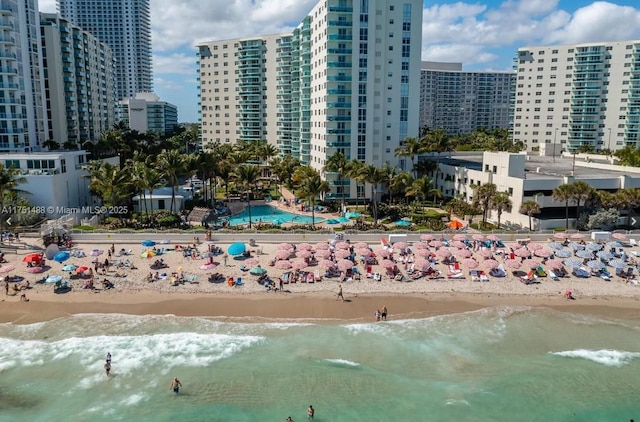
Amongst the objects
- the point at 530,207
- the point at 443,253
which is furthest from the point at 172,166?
the point at 530,207

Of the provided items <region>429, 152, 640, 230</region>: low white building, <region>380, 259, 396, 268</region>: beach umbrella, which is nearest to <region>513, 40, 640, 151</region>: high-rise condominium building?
<region>429, 152, 640, 230</region>: low white building

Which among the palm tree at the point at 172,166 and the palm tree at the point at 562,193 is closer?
the palm tree at the point at 562,193

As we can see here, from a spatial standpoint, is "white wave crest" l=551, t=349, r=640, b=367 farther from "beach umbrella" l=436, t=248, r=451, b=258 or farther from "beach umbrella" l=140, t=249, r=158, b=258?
"beach umbrella" l=140, t=249, r=158, b=258

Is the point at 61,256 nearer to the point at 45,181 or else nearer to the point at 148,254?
the point at 148,254

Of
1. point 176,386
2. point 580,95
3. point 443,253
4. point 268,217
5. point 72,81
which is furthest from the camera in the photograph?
point 580,95

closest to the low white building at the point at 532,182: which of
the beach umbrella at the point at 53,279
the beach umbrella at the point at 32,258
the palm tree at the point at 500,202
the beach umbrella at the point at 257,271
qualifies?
the palm tree at the point at 500,202

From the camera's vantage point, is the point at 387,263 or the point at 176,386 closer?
the point at 176,386

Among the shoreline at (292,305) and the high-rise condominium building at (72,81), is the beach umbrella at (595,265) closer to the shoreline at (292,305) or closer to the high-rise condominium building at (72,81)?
the shoreline at (292,305)
